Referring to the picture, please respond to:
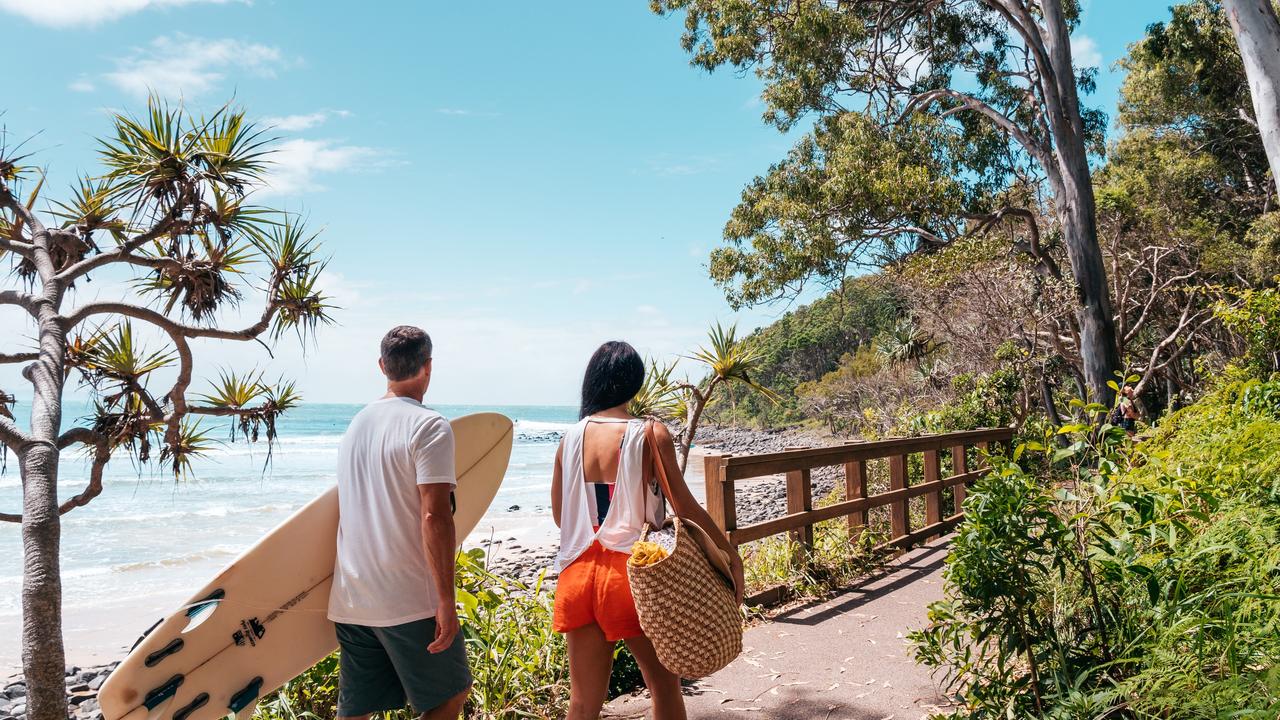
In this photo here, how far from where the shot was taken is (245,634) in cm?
279

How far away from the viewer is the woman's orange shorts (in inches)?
89.8

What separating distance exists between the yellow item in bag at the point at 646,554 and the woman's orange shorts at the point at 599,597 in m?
0.08

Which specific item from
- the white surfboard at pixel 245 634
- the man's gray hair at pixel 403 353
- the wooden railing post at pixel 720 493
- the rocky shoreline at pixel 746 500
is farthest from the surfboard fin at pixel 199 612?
the wooden railing post at pixel 720 493

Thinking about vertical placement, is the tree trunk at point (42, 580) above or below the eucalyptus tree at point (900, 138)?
below

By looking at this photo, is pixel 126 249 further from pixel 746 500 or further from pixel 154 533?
pixel 746 500

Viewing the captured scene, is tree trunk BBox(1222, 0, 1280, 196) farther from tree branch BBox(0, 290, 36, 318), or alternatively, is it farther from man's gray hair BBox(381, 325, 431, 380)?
tree branch BBox(0, 290, 36, 318)

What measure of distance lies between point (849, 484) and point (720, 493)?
6.24 feet

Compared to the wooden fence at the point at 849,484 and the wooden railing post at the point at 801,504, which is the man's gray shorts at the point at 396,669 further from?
the wooden railing post at the point at 801,504

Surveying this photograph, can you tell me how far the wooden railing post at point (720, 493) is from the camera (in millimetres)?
4594

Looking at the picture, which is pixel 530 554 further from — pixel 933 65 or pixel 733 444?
pixel 733 444

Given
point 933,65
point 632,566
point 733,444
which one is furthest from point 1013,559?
point 733,444

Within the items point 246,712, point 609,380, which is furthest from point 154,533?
point 609,380

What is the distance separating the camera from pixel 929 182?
13828mm

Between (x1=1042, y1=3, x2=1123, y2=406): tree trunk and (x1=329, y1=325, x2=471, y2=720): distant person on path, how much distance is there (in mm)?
12983
